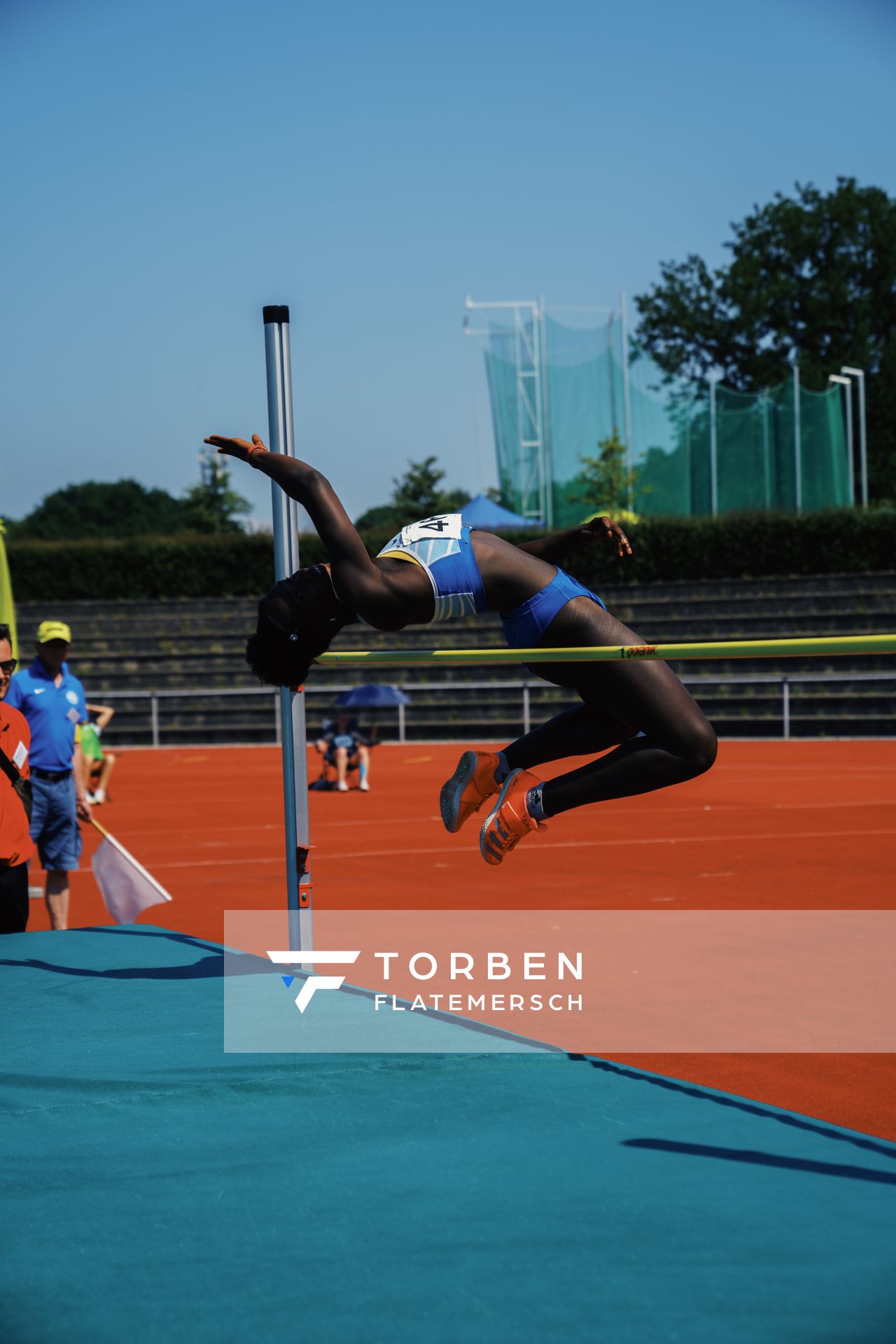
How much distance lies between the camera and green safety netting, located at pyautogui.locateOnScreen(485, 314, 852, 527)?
29.4 metres

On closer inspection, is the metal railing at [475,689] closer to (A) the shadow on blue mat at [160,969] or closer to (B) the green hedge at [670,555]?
(B) the green hedge at [670,555]

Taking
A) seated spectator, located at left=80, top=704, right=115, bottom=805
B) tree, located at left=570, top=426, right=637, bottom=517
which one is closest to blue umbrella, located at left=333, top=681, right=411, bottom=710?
seated spectator, located at left=80, top=704, right=115, bottom=805

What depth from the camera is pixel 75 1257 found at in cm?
240

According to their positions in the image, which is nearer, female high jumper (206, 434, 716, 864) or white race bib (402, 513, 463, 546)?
female high jumper (206, 434, 716, 864)

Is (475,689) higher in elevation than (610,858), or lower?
higher

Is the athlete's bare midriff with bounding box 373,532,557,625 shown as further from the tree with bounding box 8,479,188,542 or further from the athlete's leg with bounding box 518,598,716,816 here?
the tree with bounding box 8,479,188,542

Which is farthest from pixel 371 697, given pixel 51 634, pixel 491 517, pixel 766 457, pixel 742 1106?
pixel 766 457

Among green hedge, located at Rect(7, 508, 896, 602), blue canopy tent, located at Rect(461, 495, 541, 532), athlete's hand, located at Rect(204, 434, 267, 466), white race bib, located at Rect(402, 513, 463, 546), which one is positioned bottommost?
white race bib, located at Rect(402, 513, 463, 546)

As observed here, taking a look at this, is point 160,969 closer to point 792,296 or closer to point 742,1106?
point 742,1106

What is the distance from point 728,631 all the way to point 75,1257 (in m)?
19.4

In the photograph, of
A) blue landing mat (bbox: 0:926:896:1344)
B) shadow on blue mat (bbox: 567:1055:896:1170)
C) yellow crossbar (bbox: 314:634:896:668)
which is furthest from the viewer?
yellow crossbar (bbox: 314:634:896:668)

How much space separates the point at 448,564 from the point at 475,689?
658 inches

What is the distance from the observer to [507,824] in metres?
3.93

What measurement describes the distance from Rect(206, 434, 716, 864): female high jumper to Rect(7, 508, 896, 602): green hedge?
1964 cm
